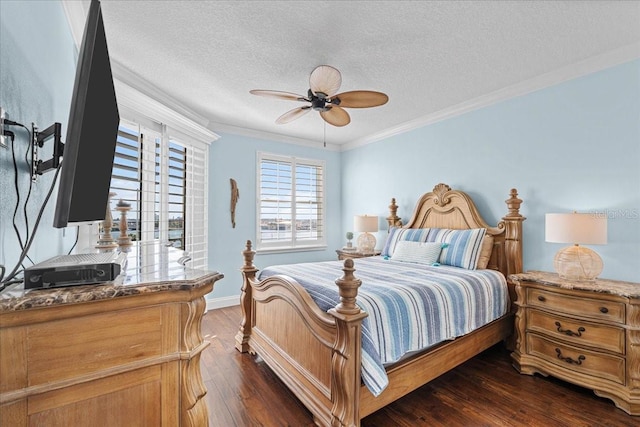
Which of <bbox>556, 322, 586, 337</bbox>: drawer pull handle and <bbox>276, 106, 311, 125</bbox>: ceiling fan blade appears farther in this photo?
<bbox>276, 106, 311, 125</bbox>: ceiling fan blade

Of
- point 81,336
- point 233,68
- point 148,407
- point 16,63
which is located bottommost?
point 148,407

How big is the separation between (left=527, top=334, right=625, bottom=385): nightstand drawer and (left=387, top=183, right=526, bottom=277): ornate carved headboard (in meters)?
0.75

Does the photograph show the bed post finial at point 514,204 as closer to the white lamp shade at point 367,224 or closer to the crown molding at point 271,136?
the white lamp shade at point 367,224

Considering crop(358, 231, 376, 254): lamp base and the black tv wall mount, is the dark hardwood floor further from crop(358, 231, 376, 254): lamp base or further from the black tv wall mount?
crop(358, 231, 376, 254): lamp base

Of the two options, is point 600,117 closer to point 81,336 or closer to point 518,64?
point 518,64

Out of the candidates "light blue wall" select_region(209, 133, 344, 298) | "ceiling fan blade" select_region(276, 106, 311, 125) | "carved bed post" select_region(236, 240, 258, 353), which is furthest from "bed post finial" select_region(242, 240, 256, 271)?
"light blue wall" select_region(209, 133, 344, 298)

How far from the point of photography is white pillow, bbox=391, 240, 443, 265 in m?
3.17

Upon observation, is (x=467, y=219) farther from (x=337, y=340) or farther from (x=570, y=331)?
(x=337, y=340)

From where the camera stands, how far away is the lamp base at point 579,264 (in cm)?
233

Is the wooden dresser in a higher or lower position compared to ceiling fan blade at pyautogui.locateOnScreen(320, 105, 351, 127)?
lower

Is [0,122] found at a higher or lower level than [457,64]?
lower

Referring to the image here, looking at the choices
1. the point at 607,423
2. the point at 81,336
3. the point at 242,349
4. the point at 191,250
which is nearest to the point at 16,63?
the point at 81,336

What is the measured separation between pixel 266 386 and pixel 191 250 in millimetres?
2113

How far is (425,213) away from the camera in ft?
12.8
